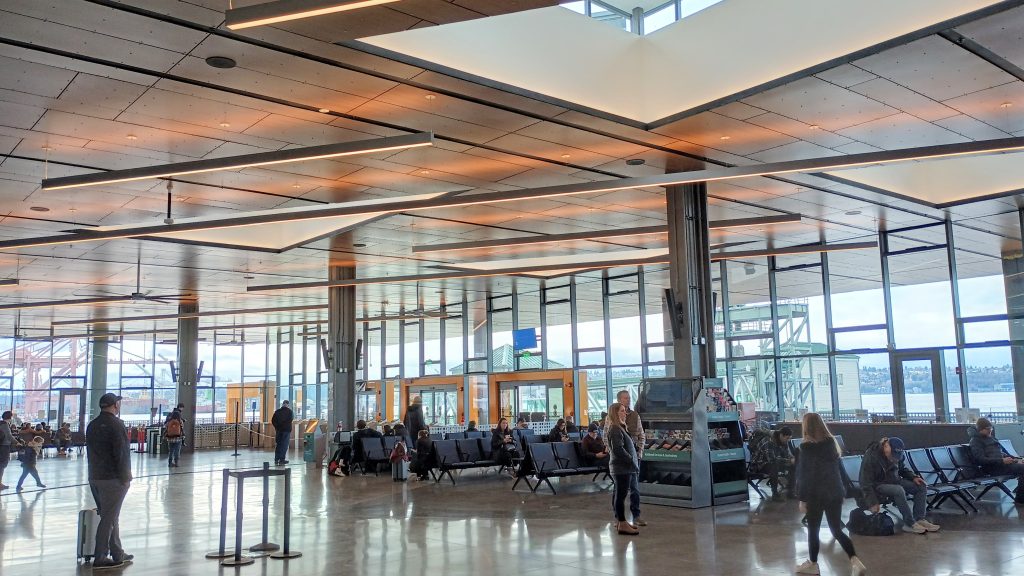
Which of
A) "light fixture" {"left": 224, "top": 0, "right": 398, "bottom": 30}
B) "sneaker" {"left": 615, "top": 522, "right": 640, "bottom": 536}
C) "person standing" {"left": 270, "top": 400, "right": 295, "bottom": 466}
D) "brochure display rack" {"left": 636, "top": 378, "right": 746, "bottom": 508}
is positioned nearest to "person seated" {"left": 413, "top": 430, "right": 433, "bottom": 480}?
"brochure display rack" {"left": 636, "top": 378, "right": 746, "bottom": 508}

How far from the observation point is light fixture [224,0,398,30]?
4.96 m

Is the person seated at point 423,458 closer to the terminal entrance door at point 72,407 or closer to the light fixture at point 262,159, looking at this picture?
the light fixture at point 262,159

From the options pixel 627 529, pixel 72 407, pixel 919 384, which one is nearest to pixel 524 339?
pixel 919 384

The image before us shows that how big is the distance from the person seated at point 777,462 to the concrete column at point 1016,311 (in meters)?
6.66

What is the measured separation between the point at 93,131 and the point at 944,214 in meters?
14.4

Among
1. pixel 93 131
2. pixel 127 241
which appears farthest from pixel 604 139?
pixel 127 241

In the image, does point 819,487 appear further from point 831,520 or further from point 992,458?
point 992,458

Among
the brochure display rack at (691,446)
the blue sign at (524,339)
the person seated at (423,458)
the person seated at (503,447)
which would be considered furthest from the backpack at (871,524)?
the blue sign at (524,339)

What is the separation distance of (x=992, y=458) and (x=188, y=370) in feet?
75.7

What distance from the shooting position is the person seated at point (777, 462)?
11.0 metres

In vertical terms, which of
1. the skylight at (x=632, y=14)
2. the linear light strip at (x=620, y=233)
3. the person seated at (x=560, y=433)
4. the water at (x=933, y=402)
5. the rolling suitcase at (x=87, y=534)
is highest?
the skylight at (x=632, y=14)

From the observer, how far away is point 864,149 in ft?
37.6

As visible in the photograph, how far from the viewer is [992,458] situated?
1004 cm

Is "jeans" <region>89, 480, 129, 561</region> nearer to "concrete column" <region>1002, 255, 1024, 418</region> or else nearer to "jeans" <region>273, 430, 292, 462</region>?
"jeans" <region>273, 430, 292, 462</region>
